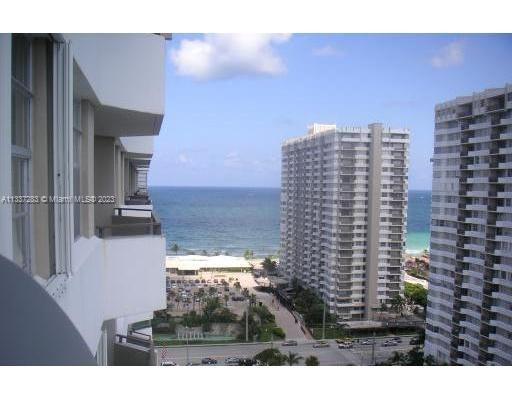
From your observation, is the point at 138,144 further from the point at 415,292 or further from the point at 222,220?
the point at 222,220

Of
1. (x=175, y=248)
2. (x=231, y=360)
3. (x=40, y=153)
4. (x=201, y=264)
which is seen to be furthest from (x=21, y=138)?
(x=175, y=248)

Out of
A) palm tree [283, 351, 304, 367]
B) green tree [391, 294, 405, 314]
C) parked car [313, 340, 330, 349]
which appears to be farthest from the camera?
parked car [313, 340, 330, 349]

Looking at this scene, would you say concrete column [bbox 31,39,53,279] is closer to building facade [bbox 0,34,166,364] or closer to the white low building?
building facade [bbox 0,34,166,364]

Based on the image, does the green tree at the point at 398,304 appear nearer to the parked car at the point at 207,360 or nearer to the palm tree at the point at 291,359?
the palm tree at the point at 291,359

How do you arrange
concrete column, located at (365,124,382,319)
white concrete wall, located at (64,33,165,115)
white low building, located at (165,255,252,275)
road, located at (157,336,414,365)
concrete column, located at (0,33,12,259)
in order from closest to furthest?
1. concrete column, located at (0,33,12,259)
2. white concrete wall, located at (64,33,165,115)
3. concrete column, located at (365,124,382,319)
4. road, located at (157,336,414,365)
5. white low building, located at (165,255,252,275)

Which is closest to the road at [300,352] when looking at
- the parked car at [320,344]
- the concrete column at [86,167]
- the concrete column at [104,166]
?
the parked car at [320,344]

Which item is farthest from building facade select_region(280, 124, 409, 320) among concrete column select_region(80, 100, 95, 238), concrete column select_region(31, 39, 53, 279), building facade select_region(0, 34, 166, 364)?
concrete column select_region(31, 39, 53, 279)
